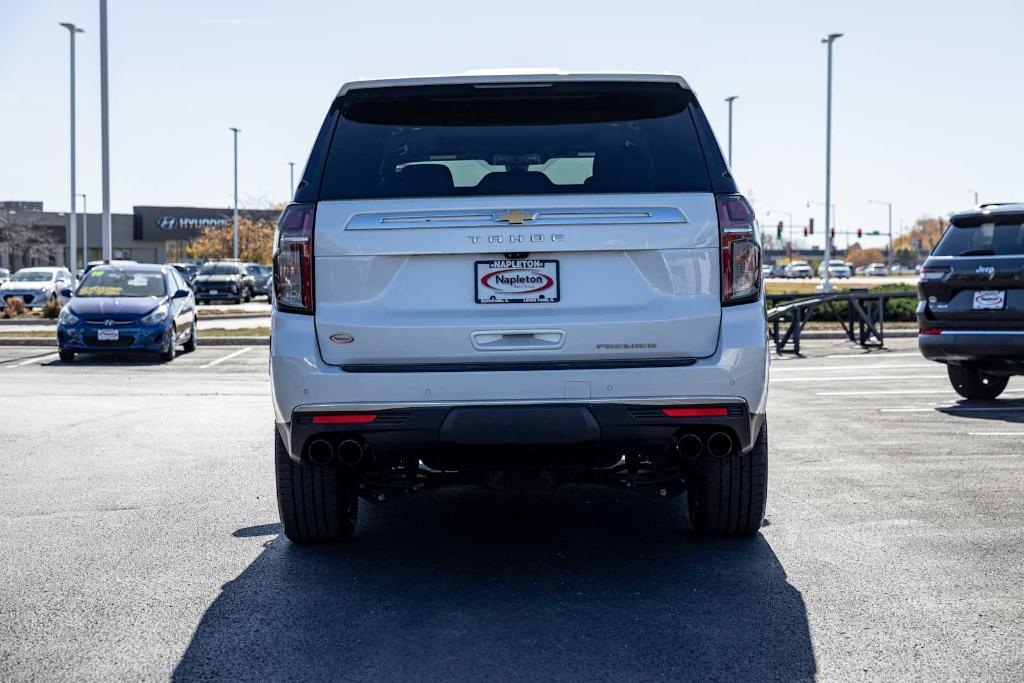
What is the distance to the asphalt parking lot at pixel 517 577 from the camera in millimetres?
4316

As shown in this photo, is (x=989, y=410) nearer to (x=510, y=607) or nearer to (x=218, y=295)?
(x=510, y=607)

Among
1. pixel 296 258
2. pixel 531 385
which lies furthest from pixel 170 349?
pixel 531 385

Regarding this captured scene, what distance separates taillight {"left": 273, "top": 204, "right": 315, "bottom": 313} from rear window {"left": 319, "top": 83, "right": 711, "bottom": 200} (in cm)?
15

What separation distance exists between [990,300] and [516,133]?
725cm

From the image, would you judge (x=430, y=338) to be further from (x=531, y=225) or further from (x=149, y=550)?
(x=149, y=550)

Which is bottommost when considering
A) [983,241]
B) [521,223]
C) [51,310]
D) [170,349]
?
[170,349]

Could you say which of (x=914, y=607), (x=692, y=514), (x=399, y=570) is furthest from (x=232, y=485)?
(x=914, y=607)

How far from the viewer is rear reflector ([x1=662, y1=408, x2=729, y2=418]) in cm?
510

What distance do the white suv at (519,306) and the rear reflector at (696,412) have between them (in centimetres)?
1

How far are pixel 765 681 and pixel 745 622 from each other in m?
0.68

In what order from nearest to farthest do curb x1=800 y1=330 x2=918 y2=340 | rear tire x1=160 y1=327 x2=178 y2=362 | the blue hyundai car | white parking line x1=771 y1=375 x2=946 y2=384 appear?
white parking line x1=771 y1=375 x2=946 y2=384, the blue hyundai car, rear tire x1=160 y1=327 x2=178 y2=362, curb x1=800 y1=330 x2=918 y2=340

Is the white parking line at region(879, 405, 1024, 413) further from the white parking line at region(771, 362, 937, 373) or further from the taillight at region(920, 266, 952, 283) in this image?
the white parking line at region(771, 362, 937, 373)

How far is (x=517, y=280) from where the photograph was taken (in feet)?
16.9

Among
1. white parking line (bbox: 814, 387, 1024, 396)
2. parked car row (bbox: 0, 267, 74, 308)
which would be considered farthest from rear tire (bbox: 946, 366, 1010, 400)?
parked car row (bbox: 0, 267, 74, 308)
